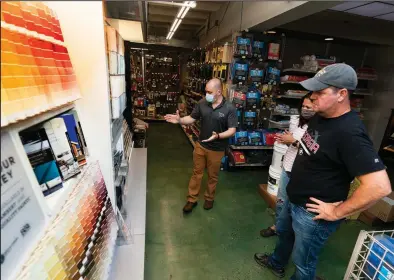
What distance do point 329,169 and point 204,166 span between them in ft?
5.89

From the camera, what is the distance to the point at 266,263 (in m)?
2.24

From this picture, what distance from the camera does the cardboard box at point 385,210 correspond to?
2678 mm

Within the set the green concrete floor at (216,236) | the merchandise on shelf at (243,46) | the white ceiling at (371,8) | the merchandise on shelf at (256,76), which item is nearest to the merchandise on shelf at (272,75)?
the merchandise on shelf at (256,76)

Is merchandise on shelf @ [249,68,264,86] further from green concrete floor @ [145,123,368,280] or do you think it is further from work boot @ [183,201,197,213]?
work boot @ [183,201,197,213]

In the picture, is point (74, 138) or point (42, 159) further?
point (74, 138)

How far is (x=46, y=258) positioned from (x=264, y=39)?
4.28 meters

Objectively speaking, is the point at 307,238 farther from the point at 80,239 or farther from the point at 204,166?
the point at 204,166

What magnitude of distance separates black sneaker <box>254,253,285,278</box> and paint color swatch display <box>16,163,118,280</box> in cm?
154

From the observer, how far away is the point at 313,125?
1.56 m

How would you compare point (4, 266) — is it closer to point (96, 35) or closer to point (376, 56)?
point (96, 35)

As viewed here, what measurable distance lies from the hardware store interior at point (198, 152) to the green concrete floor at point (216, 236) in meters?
0.02

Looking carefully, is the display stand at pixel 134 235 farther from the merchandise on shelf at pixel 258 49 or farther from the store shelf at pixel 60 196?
the merchandise on shelf at pixel 258 49

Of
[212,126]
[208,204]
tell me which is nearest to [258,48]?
[212,126]

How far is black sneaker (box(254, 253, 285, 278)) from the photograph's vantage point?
2.13 meters
